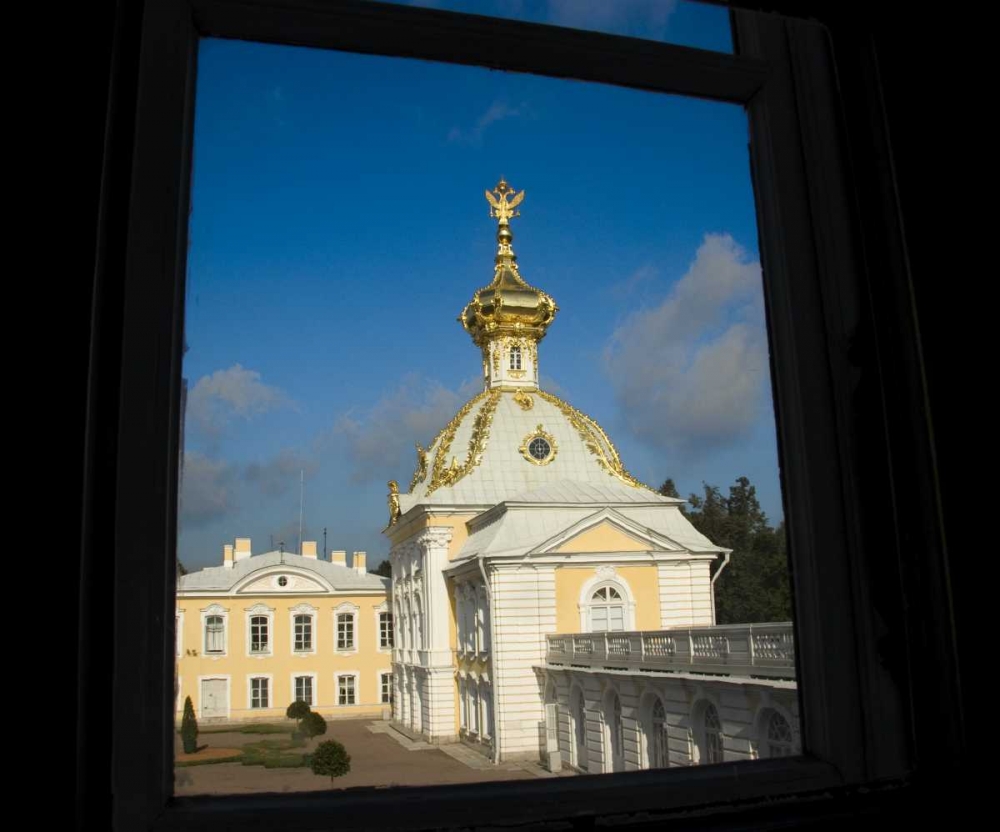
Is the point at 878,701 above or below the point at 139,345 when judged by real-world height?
below

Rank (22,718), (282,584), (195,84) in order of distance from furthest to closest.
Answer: (282,584), (195,84), (22,718)

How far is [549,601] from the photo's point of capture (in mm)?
16422

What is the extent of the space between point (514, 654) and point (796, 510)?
1594 cm

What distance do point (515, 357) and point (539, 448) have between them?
3613mm

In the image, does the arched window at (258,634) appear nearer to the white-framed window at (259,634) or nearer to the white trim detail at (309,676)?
the white-framed window at (259,634)

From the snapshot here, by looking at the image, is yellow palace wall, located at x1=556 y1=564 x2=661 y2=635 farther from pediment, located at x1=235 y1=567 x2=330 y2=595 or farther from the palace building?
pediment, located at x1=235 y1=567 x2=330 y2=595

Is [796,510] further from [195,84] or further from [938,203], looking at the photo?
[195,84]

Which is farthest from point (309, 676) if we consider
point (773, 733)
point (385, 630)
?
point (773, 733)

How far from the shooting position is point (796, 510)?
55.7 inches

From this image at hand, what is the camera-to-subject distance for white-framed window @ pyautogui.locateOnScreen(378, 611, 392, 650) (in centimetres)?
2418

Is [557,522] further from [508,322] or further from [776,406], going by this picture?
[776,406]

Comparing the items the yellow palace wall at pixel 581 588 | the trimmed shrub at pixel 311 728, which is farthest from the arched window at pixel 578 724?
the trimmed shrub at pixel 311 728

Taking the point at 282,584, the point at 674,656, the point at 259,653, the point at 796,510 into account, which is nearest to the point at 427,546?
A: the point at 282,584

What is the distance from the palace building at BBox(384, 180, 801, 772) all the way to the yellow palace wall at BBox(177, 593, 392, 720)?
27.5 inches
